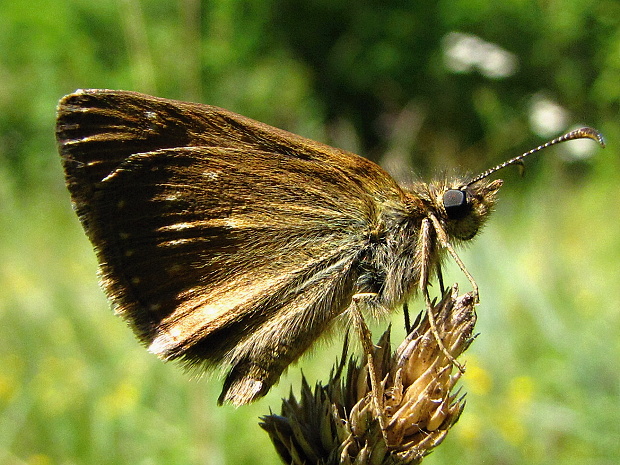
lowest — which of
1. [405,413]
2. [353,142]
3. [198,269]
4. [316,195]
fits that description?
[405,413]

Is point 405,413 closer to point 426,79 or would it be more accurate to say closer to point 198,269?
point 198,269

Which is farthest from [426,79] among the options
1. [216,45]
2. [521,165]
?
[521,165]

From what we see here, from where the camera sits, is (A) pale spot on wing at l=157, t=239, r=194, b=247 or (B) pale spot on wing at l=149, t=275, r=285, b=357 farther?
(A) pale spot on wing at l=157, t=239, r=194, b=247

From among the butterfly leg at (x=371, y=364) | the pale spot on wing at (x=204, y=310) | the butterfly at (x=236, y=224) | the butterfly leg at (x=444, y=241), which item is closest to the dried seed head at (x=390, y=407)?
the butterfly leg at (x=371, y=364)

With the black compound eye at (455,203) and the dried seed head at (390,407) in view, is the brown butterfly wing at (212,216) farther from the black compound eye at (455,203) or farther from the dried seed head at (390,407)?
the dried seed head at (390,407)

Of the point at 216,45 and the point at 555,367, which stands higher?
the point at 216,45

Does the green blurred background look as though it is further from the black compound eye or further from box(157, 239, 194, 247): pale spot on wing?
box(157, 239, 194, 247): pale spot on wing

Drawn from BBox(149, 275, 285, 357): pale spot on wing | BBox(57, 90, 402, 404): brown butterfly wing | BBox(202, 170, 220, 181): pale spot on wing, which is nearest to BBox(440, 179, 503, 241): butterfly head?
BBox(57, 90, 402, 404): brown butterfly wing
